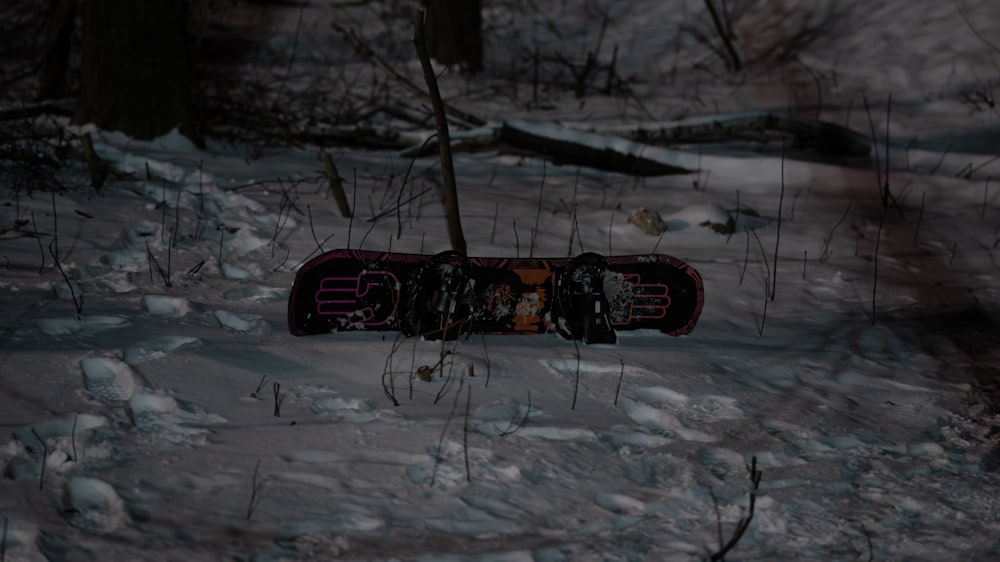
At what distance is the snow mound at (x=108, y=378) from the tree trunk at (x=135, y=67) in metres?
3.32

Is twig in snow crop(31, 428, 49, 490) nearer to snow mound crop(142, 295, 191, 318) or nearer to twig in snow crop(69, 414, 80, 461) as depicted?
twig in snow crop(69, 414, 80, 461)

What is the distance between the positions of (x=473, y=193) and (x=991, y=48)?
6.02 meters

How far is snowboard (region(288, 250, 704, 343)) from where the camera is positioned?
112 inches

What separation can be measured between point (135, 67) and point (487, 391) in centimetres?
385

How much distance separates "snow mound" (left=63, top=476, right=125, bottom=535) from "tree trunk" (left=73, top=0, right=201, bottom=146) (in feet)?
13.0

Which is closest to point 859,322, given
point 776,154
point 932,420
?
point 932,420

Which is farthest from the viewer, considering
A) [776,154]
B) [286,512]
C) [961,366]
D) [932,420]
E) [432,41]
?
[432,41]

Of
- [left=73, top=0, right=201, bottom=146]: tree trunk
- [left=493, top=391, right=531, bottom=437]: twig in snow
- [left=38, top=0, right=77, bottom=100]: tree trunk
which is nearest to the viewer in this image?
[left=493, top=391, right=531, bottom=437]: twig in snow

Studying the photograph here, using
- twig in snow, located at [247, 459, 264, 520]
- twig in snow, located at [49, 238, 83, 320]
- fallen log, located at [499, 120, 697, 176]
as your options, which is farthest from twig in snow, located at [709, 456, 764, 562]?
fallen log, located at [499, 120, 697, 176]

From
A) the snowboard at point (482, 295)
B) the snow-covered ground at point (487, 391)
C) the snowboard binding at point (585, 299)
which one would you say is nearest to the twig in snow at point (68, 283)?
the snow-covered ground at point (487, 391)

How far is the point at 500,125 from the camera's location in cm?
573

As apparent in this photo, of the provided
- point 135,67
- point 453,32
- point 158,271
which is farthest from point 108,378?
point 453,32

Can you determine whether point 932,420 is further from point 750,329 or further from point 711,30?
point 711,30

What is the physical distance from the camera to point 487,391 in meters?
2.55
